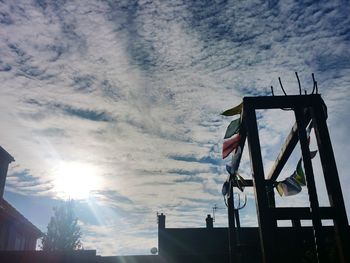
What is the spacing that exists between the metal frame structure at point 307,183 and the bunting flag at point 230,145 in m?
1.39

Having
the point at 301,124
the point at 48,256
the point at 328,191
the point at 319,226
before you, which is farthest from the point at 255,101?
the point at 48,256

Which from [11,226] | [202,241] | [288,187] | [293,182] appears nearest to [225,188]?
[288,187]

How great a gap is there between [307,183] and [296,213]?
1.13ft

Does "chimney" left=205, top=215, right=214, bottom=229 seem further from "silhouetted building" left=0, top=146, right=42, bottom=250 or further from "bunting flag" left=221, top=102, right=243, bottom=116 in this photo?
"bunting flag" left=221, top=102, right=243, bottom=116

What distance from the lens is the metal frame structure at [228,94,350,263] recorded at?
3195 millimetres

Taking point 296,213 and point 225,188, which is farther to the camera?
point 225,188

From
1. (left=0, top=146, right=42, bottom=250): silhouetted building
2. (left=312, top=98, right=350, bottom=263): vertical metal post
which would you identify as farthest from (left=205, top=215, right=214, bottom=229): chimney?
(left=312, top=98, right=350, bottom=263): vertical metal post

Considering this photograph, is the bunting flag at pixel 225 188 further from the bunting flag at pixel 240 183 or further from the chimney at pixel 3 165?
the chimney at pixel 3 165

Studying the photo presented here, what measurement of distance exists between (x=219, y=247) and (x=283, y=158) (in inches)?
805

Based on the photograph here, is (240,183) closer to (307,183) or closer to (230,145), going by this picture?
(230,145)

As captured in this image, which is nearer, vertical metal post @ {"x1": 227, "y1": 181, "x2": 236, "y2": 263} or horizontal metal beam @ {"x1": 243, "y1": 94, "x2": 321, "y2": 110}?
horizontal metal beam @ {"x1": 243, "y1": 94, "x2": 321, "y2": 110}

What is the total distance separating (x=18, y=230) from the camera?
846 inches

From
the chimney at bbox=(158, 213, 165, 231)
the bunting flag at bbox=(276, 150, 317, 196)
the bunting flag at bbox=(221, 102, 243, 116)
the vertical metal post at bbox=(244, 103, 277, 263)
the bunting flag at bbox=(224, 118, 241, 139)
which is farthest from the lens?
the chimney at bbox=(158, 213, 165, 231)

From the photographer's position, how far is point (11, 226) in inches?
788
